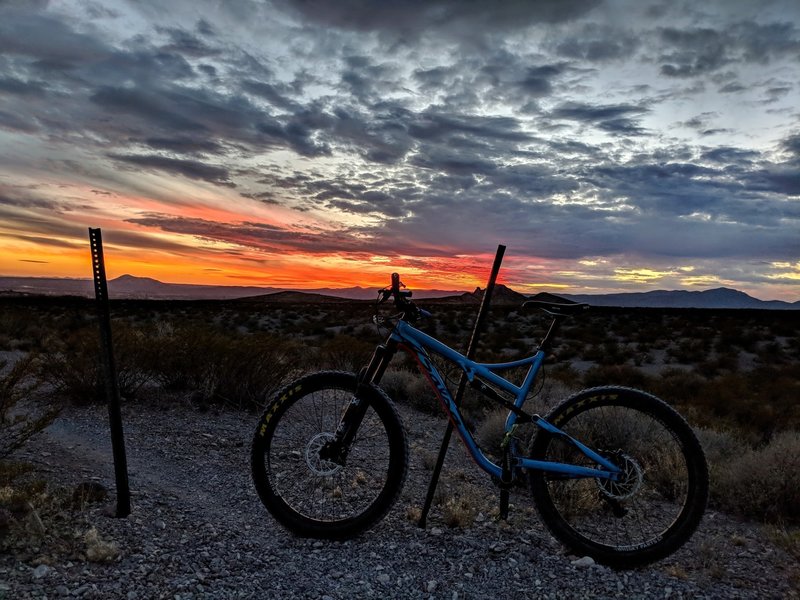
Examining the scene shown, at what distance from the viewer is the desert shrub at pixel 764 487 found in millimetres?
5270

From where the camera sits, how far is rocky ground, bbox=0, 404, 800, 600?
3.31m

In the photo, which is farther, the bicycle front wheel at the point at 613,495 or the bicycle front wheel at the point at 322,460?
the bicycle front wheel at the point at 322,460

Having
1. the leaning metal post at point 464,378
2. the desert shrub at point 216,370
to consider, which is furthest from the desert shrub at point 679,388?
the leaning metal post at point 464,378

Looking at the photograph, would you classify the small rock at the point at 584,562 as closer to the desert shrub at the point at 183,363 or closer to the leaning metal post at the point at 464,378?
the leaning metal post at the point at 464,378

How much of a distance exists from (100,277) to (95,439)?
11.0ft

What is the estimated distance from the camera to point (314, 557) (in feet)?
12.3

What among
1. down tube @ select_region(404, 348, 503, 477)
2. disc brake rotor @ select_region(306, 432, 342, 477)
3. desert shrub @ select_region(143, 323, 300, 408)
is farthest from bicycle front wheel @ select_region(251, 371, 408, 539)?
desert shrub @ select_region(143, 323, 300, 408)

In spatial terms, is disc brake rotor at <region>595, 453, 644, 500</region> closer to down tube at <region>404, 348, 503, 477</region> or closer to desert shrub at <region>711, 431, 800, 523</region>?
down tube at <region>404, 348, 503, 477</region>

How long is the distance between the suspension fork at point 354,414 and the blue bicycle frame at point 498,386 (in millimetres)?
173

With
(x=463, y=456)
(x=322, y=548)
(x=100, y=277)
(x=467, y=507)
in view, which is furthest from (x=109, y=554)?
(x=463, y=456)

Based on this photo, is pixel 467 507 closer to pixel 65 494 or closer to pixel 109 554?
pixel 109 554

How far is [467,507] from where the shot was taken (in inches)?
183

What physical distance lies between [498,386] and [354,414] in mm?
1081

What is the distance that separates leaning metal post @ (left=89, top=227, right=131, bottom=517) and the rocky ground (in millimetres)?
195
